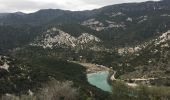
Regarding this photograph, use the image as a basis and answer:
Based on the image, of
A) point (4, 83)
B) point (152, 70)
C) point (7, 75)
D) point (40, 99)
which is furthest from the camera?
point (152, 70)

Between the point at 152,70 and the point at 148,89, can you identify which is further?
the point at 152,70

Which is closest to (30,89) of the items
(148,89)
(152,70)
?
(148,89)

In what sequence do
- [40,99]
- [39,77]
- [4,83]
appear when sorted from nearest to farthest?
1. [40,99]
2. [4,83]
3. [39,77]

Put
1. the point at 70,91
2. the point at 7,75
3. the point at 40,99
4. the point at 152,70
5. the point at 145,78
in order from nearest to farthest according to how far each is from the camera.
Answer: the point at 40,99 < the point at 70,91 < the point at 7,75 < the point at 145,78 < the point at 152,70

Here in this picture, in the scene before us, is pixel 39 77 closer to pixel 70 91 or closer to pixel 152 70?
pixel 70 91

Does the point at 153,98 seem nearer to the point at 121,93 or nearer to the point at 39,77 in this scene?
the point at 121,93

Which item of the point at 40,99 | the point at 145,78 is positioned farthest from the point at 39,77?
the point at 145,78

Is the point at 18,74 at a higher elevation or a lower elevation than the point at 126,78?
higher

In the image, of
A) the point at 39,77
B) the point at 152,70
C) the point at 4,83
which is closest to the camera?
the point at 4,83

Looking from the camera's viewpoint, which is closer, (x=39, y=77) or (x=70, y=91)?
(x=70, y=91)
